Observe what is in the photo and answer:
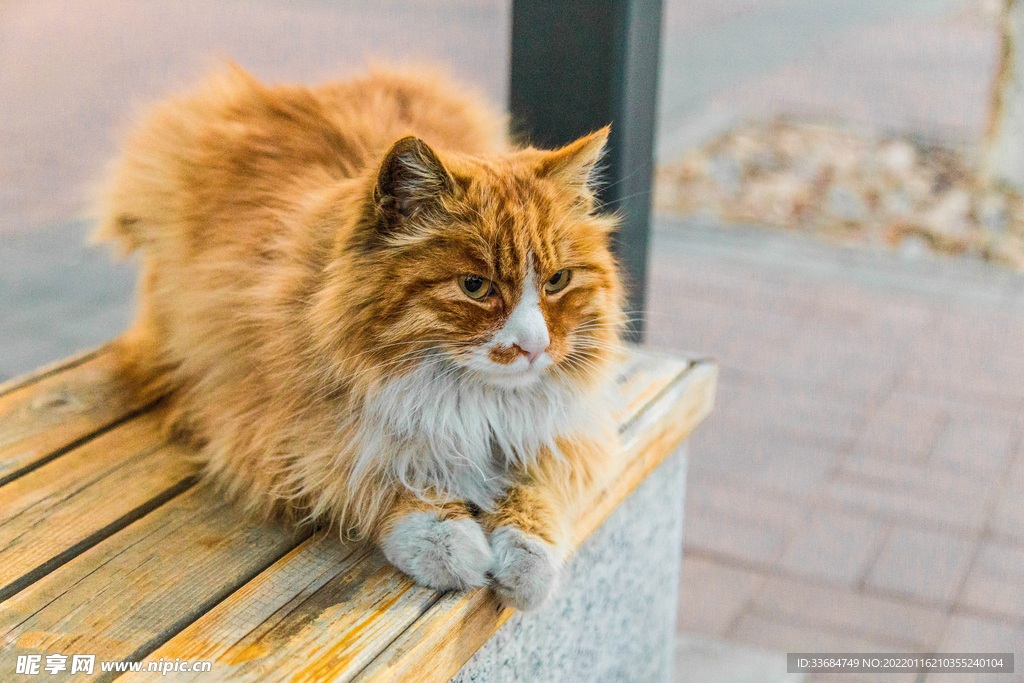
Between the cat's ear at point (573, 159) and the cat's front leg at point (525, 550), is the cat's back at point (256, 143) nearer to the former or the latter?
the cat's ear at point (573, 159)

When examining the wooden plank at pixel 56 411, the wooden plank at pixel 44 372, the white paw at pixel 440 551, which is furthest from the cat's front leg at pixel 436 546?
the wooden plank at pixel 44 372

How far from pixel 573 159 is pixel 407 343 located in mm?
371

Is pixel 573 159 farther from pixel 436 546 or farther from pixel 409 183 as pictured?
pixel 436 546

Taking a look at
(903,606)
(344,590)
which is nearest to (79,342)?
(344,590)

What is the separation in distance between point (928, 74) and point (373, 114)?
6.19 m

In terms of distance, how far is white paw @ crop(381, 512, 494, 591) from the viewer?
55.2 inches

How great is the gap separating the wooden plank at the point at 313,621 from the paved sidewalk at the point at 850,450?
1.26m

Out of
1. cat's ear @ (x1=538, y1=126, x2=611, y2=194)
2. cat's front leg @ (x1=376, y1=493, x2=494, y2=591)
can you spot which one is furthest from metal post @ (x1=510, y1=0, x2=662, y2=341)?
cat's front leg @ (x1=376, y1=493, x2=494, y2=591)

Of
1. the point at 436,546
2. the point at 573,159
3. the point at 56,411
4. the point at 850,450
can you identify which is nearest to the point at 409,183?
the point at 573,159

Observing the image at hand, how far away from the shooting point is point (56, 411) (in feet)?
6.15

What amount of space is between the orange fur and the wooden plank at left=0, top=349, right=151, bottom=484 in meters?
0.08

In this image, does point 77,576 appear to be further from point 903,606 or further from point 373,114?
point 903,606

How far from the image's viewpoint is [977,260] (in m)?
4.45

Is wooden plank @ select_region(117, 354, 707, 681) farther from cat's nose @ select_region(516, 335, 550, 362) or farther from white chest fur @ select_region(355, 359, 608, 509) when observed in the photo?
cat's nose @ select_region(516, 335, 550, 362)
